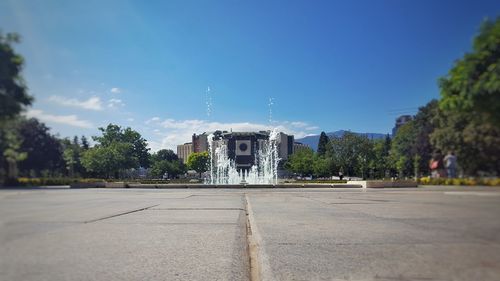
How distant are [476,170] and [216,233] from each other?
3.54 metres

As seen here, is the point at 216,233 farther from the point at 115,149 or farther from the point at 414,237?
the point at 115,149

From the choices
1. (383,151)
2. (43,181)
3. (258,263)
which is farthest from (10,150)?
(383,151)

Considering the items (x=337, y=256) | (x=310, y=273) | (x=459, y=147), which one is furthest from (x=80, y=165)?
(x=459, y=147)

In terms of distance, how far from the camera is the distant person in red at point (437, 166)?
5.20ft

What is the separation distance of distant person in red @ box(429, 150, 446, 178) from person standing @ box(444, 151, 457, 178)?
0.07ft

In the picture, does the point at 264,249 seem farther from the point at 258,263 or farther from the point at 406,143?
the point at 406,143

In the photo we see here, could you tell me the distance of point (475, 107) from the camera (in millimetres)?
1107

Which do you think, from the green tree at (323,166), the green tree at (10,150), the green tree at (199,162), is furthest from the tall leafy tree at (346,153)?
the green tree at (199,162)

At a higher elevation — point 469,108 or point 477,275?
point 469,108

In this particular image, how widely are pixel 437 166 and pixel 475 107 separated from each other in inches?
22.1

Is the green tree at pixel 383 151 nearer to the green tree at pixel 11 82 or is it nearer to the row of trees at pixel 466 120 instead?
the row of trees at pixel 466 120

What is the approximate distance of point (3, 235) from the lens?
5.71ft

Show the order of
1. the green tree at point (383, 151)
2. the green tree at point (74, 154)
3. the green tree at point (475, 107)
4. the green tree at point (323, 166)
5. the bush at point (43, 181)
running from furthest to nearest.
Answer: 1. the green tree at point (323, 166)
2. the green tree at point (383, 151)
3. the green tree at point (74, 154)
4. the bush at point (43, 181)
5. the green tree at point (475, 107)

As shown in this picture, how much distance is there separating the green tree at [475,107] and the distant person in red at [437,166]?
0.14 feet
